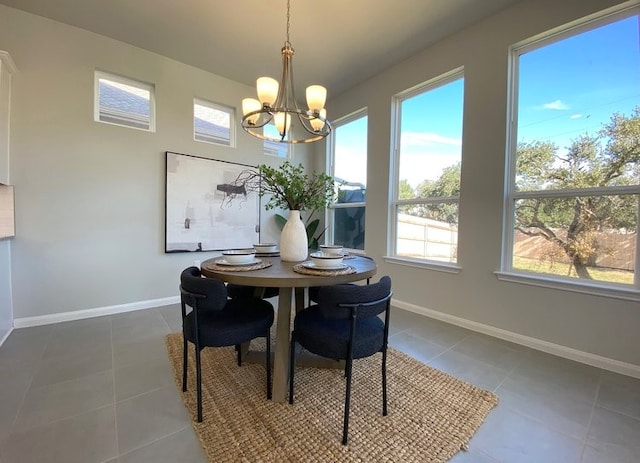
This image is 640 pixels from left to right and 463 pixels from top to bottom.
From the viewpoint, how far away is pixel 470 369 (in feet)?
6.96

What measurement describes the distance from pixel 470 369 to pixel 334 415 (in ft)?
3.93

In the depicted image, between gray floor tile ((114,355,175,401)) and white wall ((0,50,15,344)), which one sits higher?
white wall ((0,50,15,344))

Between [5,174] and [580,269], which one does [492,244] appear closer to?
[580,269]

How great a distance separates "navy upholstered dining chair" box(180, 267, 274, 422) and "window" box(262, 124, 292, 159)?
10.2ft

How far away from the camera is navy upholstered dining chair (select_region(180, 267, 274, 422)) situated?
1485 millimetres

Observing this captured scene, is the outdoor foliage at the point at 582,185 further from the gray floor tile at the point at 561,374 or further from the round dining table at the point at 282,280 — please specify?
the round dining table at the point at 282,280

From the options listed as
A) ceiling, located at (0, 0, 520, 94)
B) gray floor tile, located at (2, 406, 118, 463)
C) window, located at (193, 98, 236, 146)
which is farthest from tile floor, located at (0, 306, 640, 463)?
ceiling, located at (0, 0, 520, 94)

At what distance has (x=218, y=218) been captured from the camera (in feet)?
12.9

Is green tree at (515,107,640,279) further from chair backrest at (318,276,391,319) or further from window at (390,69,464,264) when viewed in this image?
chair backrest at (318,276,391,319)

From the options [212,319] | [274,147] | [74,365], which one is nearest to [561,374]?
[212,319]

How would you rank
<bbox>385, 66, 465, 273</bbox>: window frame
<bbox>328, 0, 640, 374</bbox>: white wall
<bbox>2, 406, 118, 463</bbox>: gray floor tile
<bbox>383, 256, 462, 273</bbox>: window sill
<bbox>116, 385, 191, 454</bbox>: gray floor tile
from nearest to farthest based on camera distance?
<bbox>2, 406, 118, 463</bbox>: gray floor tile < <bbox>116, 385, 191, 454</bbox>: gray floor tile < <bbox>328, 0, 640, 374</bbox>: white wall < <bbox>383, 256, 462, 273</bbox>: window sill < <bbox>385, 66, 465, 273</bbox>: window frame

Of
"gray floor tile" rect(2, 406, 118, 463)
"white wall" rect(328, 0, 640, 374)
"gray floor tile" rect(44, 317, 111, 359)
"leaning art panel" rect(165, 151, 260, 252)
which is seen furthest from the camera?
"leaning art panel" rect(165, 151, 260, 252)

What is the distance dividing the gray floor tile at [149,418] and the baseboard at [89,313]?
1.95 m

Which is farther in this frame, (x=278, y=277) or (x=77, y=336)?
(x=77, y=336)
